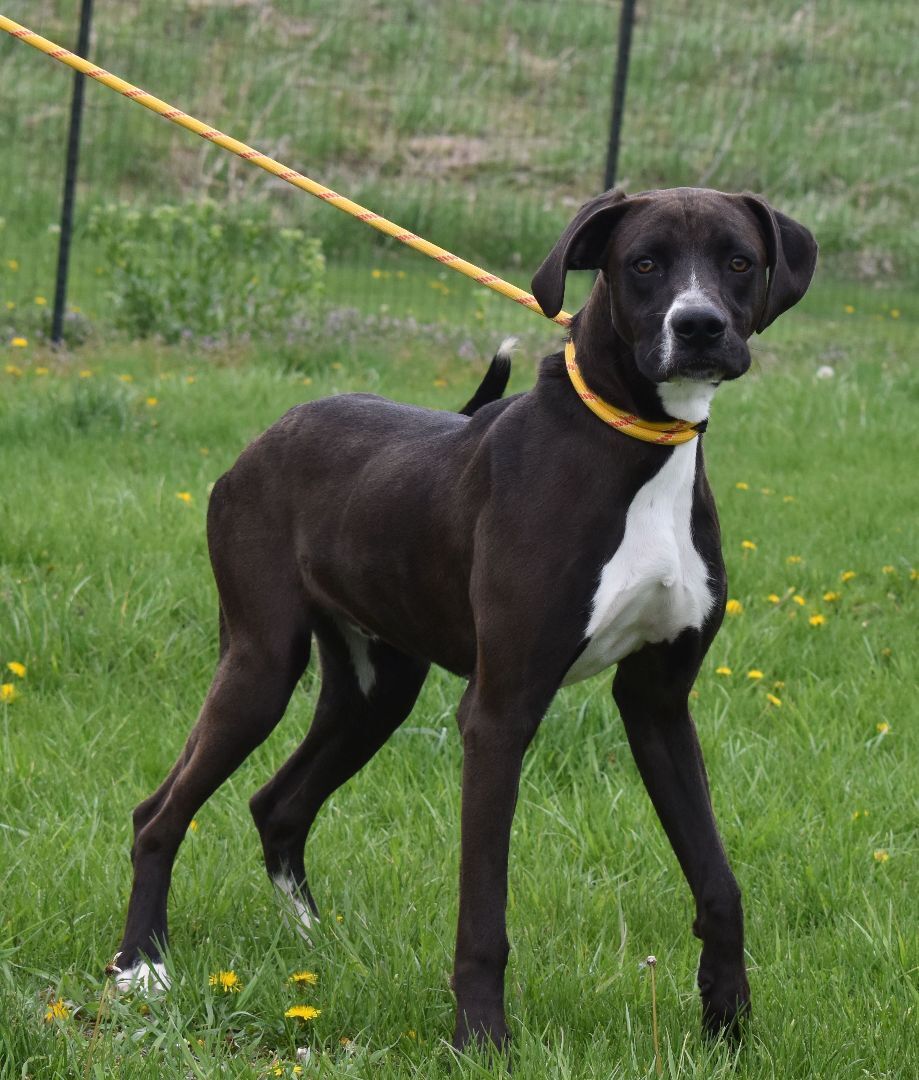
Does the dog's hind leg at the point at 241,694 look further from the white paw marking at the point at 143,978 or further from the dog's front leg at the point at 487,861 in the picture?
the dog's front leg at the point at 487,861

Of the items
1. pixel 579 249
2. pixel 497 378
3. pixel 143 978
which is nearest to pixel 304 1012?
pixel 143 978

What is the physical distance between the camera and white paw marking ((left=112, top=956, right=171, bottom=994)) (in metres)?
2.92

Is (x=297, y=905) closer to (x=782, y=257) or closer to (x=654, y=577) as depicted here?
(x=654, y=577)

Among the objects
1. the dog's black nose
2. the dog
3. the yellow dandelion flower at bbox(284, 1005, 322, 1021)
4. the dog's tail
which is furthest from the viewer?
the dog's tail

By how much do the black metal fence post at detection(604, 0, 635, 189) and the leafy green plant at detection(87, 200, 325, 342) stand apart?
6.07 feet

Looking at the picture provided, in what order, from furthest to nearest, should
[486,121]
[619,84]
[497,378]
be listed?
[486,121]
[619,84]
[497,378]

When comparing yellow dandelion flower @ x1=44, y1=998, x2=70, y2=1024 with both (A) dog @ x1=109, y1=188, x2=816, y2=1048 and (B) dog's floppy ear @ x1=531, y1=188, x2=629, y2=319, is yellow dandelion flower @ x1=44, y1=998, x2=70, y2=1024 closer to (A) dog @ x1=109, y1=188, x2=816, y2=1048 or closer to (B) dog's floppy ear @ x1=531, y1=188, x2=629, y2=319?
(A) dog @ x1=109, y1=188, x2=816, y2=1048

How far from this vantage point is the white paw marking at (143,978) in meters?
2.92

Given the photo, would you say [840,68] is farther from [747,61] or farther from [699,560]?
[699,560]

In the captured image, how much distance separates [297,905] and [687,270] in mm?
1606

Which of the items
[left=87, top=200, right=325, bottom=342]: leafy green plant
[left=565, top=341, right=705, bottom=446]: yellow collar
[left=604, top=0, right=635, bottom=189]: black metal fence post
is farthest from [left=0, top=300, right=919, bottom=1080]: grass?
[left=604, top=0, right=635, bottom=189]: black metal fence post

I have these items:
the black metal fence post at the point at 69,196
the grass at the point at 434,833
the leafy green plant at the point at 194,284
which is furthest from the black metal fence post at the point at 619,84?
the grass at the point at 434,833

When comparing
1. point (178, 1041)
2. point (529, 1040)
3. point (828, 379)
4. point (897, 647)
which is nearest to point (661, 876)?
point (529, 1040)

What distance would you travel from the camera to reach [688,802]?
292cm
